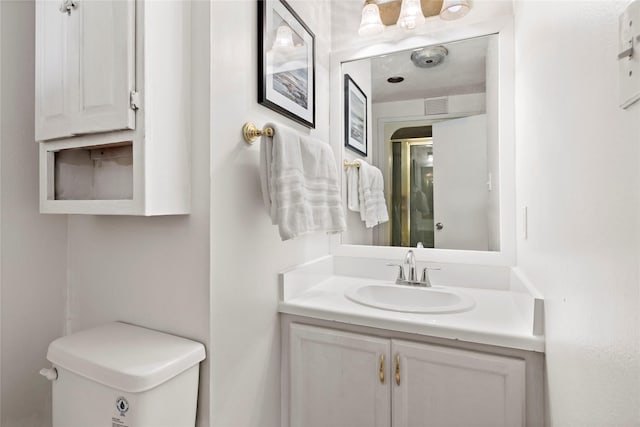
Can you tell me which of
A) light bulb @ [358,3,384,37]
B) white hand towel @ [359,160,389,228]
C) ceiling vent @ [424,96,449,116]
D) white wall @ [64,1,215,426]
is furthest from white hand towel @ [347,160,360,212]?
white wall @ [64,1,215,426]

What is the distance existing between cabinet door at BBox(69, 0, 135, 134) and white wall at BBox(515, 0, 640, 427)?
103 centimetres

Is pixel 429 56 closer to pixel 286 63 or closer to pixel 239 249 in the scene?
pixel 286 63

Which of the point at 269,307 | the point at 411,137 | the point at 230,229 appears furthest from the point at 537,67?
the point at 269,307

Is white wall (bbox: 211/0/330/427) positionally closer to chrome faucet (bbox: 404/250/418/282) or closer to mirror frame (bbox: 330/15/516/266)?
chrome faucet (bbox: 404/250/418/282)

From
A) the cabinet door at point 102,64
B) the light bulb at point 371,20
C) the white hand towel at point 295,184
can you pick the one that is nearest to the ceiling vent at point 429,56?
the light bulb at point 371,20

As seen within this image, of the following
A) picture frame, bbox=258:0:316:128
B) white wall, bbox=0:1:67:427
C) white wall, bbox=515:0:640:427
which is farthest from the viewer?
picture frame, bbox=258:0:316:128

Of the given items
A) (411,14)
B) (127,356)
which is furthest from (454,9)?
(127,356)

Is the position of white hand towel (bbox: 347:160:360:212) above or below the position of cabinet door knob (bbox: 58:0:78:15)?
below

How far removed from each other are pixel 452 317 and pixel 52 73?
5.07 ft

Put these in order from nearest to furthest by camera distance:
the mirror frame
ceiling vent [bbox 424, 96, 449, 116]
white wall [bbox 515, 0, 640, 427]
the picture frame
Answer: white wall [bbox 515, 0, 640, 427] < the picture frame < the mirror frame < ceiling vent [bbox 424, 96, 449, 116]

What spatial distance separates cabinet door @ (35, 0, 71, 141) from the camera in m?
0.99

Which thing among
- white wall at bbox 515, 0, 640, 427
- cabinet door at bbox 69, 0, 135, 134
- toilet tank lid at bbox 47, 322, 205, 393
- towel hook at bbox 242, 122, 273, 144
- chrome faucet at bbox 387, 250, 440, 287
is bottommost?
toilet tank lid at bbox 47, 322, 205, 393

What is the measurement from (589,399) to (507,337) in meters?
0.45

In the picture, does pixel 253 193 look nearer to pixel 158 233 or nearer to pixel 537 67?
pixel 158 233
